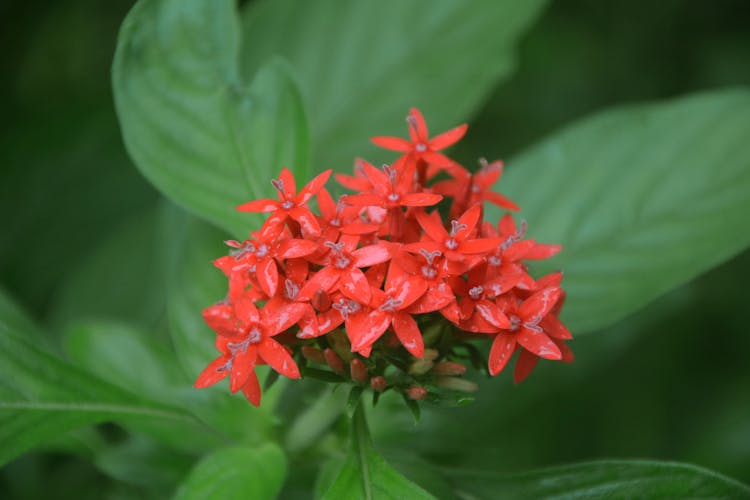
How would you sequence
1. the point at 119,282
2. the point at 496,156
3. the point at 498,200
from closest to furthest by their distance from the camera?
1. the point at 498,200
2. the point at 119,282
3. the point at 496,156

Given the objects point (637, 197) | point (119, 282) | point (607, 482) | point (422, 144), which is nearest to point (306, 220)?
point (422, 144)

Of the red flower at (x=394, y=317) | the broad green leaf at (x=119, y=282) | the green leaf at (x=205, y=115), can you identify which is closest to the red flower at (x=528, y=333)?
the red flower at (x=394, y=317)

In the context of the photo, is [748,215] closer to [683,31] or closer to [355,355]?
[355,355]

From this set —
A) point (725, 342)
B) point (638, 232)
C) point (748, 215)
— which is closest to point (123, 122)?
point (638, 232)

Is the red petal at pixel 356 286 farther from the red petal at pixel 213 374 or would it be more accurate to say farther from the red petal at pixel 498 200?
the red petal at pixel 498 200

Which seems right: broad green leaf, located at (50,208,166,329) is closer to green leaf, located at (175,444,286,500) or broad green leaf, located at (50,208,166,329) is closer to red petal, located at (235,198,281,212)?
green leaf, located at (175,444,286,500)

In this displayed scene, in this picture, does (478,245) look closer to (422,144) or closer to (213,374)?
(422,144)
